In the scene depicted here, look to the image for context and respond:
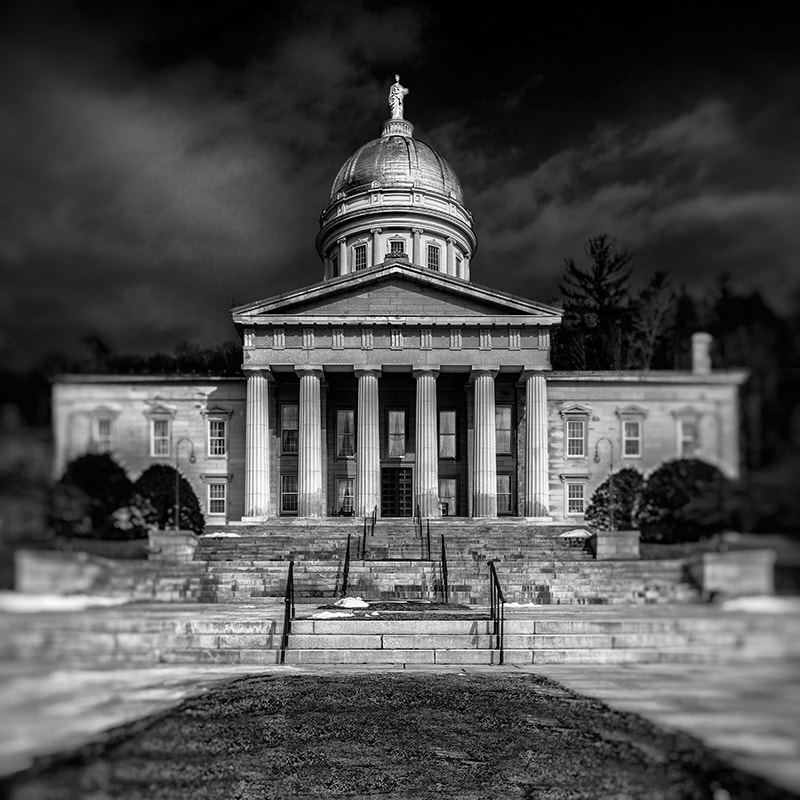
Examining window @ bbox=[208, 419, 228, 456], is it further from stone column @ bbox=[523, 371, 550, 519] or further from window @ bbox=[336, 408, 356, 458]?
window @ bbox=[336, 408, 356, 458]

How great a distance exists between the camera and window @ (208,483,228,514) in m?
4.43

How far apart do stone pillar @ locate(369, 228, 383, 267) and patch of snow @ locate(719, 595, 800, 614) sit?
60554 millimetres

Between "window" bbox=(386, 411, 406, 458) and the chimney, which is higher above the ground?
"window" bbox=(386, 411, 406, 458)

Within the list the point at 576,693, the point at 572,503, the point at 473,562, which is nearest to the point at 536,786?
the point at 576,693

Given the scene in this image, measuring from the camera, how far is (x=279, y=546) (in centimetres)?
2355

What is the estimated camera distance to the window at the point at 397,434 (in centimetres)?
3962

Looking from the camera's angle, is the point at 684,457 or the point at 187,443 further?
the point at 187,443

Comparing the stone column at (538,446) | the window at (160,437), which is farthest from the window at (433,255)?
the window at (160,437)

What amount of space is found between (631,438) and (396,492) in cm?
3648

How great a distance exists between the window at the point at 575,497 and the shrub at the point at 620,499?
0.74ft

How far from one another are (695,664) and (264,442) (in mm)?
4185

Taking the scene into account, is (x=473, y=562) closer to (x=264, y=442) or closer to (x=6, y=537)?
(x=264, y=442)

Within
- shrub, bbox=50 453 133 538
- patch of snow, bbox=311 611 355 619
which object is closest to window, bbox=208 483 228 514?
shrub, bbox=50 453 133 538

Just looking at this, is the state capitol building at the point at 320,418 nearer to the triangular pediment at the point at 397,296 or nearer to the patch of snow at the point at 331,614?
the patch of snow at the point at 331,614
